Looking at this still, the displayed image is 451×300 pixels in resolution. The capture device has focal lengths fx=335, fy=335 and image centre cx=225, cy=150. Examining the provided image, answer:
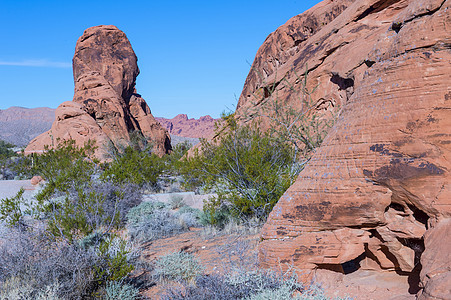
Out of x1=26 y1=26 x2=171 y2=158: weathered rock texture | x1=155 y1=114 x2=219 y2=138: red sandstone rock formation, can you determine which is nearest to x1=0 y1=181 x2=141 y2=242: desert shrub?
x1=26 y1=26 x2=171 y2=158: weathered rock texture

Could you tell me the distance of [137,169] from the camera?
52.5 feet

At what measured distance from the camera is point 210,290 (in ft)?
14.2

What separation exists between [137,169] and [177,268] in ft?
34.0

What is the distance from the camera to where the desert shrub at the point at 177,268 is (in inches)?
237

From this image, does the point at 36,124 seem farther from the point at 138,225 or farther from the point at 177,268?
the point at 177,268

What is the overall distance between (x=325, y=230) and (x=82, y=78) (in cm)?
3326

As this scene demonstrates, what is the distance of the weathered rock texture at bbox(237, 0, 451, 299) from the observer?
3.52 m

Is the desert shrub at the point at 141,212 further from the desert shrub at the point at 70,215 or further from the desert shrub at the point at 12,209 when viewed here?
the desert shrub at the point at 12,209

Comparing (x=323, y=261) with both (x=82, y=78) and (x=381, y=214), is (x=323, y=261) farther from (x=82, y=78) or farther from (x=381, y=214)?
(x=82, y=78)

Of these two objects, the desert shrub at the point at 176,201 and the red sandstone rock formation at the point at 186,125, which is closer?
the desert shrub at the point at 176,201

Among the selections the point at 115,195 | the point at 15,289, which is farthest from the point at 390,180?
the point at 115,195

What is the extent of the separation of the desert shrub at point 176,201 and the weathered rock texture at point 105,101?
1124 cm

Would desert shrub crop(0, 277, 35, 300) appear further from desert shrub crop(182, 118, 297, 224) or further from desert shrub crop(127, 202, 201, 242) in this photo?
desert shrub crop(182, 118, 297, 224)

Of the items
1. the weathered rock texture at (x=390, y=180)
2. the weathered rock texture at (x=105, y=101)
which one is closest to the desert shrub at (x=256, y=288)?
the weathered rock texture at (x=390, y=180)
